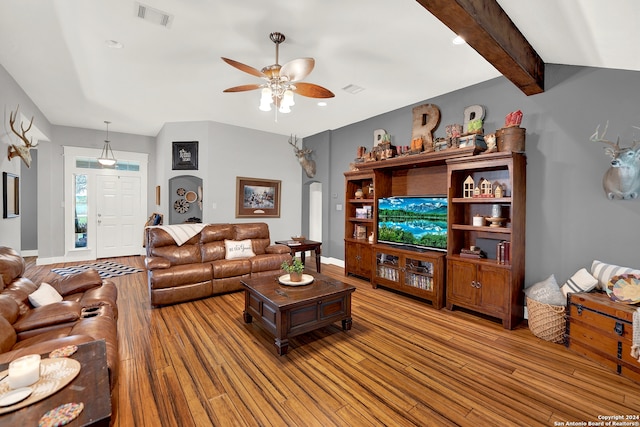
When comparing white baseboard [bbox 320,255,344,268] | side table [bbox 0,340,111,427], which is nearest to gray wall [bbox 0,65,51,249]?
side table [bbox 0,340,111,427]

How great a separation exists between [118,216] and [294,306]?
6.47m

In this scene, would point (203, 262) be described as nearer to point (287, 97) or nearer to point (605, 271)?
point (287, 97)

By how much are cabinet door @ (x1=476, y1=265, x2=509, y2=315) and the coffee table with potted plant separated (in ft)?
5.31

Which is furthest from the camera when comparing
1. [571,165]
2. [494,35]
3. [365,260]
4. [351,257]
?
[351,257]

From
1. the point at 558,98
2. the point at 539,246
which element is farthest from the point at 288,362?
the point at 558,98

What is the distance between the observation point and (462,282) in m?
3.54

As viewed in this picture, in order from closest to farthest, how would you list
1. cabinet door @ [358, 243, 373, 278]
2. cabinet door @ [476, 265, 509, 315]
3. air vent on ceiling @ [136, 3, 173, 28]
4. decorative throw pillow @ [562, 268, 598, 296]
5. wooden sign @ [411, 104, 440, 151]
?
air vent on ceiling @ [136, 3, 173, 28]
decorative throw pillow @ [562, 268, 598, 296]
cabinet door @ [476, 265, 509, 315]
wooden sign @ [411, 104, 440, 151]
cabinet door @ [358, 243, 373, 278]

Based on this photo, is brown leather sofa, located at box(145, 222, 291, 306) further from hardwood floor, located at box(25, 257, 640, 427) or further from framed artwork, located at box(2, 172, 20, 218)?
framed artwork, located at box(2, 172, 20, 218)

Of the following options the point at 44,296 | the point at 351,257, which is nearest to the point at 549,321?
the point at 351,257

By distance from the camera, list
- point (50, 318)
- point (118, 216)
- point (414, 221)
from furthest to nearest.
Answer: point (118, 216)
point (414, 221)
point (50, 318)

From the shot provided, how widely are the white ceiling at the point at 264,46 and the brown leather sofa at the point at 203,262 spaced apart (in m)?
2.23

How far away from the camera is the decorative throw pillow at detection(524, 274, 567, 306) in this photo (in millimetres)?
2899

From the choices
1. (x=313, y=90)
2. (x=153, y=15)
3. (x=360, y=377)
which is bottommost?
(x=360, y=377)

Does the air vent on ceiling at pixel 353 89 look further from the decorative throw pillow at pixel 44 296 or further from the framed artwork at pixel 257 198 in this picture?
the decorative throw pillow at pixel 44 296
